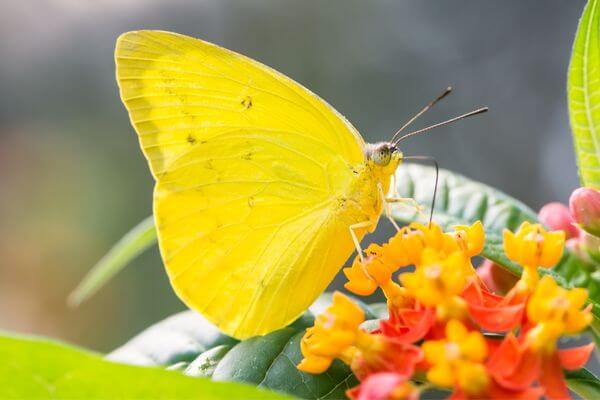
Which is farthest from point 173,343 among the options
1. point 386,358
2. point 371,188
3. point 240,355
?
point 386,358

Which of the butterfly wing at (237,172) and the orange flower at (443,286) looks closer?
the orange flower at (443,286)

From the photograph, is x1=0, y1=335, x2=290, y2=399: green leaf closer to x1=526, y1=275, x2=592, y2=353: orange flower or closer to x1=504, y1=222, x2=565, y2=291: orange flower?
x1=526, y1=275, x2=592, y2=353: orange flower

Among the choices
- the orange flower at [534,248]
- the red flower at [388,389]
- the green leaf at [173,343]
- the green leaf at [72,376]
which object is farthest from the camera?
the green leaf at [173,343]

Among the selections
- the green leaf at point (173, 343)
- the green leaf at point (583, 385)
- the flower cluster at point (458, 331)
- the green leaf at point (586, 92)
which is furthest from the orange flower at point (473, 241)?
the green leaf at point (173, 343)

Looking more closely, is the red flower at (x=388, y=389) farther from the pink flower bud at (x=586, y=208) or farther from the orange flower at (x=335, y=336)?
the pink flower bud at (x=586, y=208)

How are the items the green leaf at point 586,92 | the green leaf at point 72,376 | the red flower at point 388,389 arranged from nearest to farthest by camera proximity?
the green leaf at point 72,376, the red flower at point 388,389, the green leaf at point 586,92

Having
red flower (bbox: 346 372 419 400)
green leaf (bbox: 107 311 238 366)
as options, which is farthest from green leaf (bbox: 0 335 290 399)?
green leaf (bbox: 107 311 238 366)

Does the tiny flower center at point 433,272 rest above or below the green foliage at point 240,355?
above

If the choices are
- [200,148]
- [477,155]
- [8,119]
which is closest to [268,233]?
[200,148]
